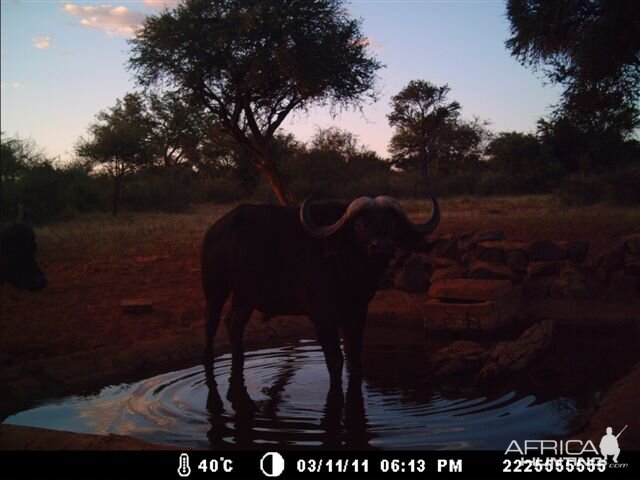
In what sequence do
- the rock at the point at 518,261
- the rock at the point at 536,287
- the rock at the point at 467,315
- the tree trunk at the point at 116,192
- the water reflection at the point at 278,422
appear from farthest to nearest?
1. the tree trunk at the point at 116,192
2. the rock at the point at 518,261
3. the rock at the point at 536,287
4. the rock at the point at 467,315
5. the water reflection at the point at 278,422

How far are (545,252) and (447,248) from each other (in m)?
1.55

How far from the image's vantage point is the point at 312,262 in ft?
20.0

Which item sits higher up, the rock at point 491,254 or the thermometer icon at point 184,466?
the rock at point 491,254

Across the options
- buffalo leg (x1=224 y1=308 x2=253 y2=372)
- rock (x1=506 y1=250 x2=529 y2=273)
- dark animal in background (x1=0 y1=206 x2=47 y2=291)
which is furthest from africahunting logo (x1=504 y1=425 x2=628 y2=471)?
rock (x1=506 y1=250 x2=529 y2=273)

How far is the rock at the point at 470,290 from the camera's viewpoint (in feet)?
28.5

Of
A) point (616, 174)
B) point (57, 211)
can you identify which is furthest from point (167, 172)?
point (616, 174)

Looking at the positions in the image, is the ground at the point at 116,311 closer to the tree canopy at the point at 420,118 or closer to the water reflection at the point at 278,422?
the water reflection at the point at 278,422

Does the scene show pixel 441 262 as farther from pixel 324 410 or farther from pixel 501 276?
pixel 324 410

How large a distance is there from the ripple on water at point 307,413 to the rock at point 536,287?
3.65 metres

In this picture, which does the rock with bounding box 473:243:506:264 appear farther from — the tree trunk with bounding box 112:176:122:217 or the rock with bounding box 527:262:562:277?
the tree trunk with bounding box 112:176:122:217

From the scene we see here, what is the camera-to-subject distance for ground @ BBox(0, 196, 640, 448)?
6408 millimetres

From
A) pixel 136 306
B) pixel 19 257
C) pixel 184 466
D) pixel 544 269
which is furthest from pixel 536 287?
pixel 184 466

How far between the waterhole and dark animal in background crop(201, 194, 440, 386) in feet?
1.19

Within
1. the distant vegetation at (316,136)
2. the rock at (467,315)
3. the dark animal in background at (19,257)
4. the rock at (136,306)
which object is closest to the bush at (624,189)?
the distant vegetation at (316,136)
